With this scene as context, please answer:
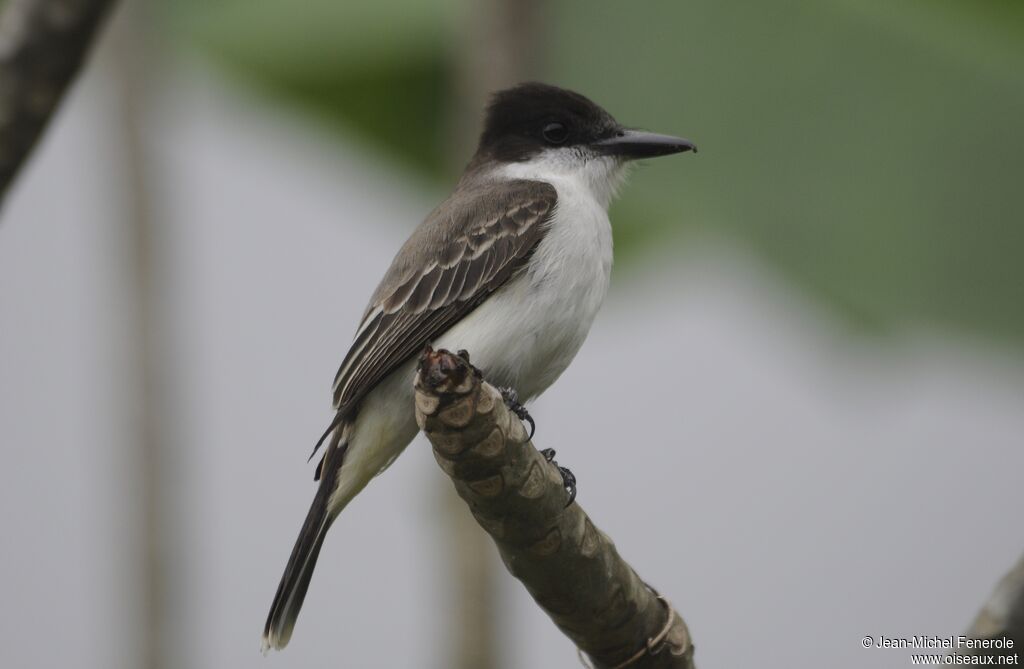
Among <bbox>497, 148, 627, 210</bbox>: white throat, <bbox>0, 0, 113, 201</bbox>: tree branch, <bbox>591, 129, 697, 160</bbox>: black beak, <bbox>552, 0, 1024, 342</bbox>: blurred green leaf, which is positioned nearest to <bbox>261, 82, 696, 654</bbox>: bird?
<bbox>497, 148, 627, 210</bbox>: white throat

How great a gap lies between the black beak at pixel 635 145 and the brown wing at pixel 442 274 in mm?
436

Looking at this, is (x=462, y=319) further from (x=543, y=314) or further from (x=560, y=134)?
(x=560, y=134)

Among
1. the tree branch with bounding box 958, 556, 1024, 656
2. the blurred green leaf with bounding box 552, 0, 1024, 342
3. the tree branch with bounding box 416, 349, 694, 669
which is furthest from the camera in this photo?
the blurred green leaf with bounding box 552, 0, 1024, 342

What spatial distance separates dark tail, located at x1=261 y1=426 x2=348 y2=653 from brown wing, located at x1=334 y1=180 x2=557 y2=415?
0.75ft

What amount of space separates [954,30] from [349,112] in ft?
7.64

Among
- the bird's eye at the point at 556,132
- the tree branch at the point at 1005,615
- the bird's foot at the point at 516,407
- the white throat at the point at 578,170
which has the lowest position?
the bird's foot at the point at 516,407

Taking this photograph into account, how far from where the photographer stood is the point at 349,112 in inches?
225

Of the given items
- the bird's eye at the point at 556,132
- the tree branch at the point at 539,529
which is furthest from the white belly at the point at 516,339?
the tree branch at the point at 539,529

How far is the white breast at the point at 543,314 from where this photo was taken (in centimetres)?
395

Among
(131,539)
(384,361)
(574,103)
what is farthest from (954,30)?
(131,539)

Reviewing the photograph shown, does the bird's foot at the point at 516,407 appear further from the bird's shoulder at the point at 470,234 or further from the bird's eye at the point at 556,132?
the bird's eye at the point at 556,132

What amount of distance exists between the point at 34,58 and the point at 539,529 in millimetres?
1469

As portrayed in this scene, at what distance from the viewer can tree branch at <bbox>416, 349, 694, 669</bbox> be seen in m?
2.75

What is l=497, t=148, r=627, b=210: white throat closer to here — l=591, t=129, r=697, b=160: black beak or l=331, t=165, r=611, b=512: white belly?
l=591, t=129, r=697, b=160: black beak
